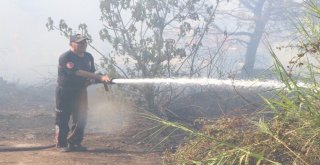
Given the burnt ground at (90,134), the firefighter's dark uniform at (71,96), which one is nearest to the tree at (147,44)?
the burnt ground at (90,134)

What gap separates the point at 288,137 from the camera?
271cm

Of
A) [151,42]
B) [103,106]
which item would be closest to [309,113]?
[151,42]

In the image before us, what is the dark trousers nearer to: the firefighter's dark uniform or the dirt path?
the firefighter's dark uniform

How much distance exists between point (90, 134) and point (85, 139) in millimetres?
485

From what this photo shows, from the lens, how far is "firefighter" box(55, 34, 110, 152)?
5480 mm

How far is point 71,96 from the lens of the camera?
5656 mm

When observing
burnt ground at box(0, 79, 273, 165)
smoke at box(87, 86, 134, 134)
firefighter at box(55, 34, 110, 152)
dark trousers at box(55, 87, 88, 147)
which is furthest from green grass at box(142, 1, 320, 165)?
smoke at box(87, 86, 134, 134)

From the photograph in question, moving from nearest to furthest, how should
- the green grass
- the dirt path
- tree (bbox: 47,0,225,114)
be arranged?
the green grass < the dirt path < tree (bbox: 47,0,225,114)

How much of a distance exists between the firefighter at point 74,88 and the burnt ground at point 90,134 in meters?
0.24

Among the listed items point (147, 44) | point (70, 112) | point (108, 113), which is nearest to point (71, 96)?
point (70, 112)

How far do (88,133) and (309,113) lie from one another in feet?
16.9

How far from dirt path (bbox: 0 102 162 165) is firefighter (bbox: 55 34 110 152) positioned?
0.24 m

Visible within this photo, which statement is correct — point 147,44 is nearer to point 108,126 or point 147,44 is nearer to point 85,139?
point 108,126

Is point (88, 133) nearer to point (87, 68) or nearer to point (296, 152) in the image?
point (87, 68)
